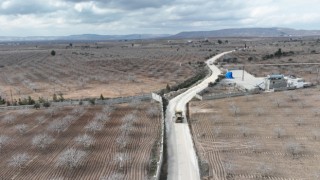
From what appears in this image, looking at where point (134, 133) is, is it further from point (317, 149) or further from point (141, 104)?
point (317, 149)

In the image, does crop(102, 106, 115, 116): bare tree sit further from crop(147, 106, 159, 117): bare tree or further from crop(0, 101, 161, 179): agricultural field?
crop(147, 106, 159, 117): bare tree

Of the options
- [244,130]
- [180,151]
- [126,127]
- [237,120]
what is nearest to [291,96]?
[237,120]

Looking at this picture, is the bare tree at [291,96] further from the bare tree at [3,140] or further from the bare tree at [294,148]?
the bare tree at [3,140]

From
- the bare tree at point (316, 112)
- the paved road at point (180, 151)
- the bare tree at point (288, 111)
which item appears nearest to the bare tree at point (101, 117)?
the paved road at point (180, 151)

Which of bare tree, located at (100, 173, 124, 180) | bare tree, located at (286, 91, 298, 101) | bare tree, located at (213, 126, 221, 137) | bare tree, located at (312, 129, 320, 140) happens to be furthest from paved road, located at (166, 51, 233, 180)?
bare tree, located at (286, 91, 298, 101)

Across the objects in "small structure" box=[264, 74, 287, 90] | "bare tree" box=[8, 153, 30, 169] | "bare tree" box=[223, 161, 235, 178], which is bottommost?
"bare tree" box=[223, 161, 235, 178]

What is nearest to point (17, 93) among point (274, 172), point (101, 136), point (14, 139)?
point (14, 139)

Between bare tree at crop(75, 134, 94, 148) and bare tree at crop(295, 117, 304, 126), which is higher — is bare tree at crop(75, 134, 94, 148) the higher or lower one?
the higher one
